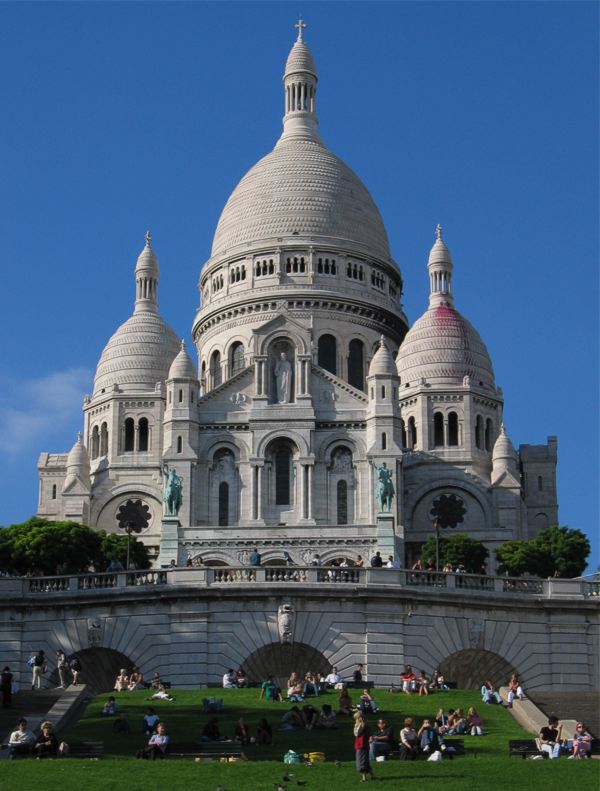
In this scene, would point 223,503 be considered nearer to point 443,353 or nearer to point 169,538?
point 169,538

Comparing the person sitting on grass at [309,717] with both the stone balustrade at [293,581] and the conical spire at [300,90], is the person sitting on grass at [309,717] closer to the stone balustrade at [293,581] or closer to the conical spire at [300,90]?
the stone balustrade at [293,581]

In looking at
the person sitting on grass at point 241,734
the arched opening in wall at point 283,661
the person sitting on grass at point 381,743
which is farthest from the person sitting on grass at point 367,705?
the arched opening in wall at point 283,661

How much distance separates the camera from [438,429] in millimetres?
117125

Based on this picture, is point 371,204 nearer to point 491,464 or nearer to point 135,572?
point 491,464

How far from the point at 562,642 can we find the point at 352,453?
55.8 metres

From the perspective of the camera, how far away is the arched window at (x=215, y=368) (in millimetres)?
124506

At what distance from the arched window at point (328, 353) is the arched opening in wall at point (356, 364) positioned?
102 cm

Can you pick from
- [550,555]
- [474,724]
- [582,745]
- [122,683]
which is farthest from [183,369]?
[582,745]

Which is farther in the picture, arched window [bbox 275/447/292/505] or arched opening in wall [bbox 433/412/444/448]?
arched opening in wall [bbox 433/412/444/448]

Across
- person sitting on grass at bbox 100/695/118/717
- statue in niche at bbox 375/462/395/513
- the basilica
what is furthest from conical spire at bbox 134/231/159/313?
person sitting on grass at bbox 100/695/118/717

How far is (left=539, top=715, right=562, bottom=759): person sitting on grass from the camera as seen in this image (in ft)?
136

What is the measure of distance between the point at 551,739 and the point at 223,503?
6871cm

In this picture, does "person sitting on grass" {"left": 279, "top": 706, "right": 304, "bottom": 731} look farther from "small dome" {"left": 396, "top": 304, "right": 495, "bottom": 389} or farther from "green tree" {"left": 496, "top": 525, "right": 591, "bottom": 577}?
"small dome" {"left": 396, "top": 304, "right": 495, "bottom": 389}

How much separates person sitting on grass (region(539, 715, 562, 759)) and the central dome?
85.3 metres
